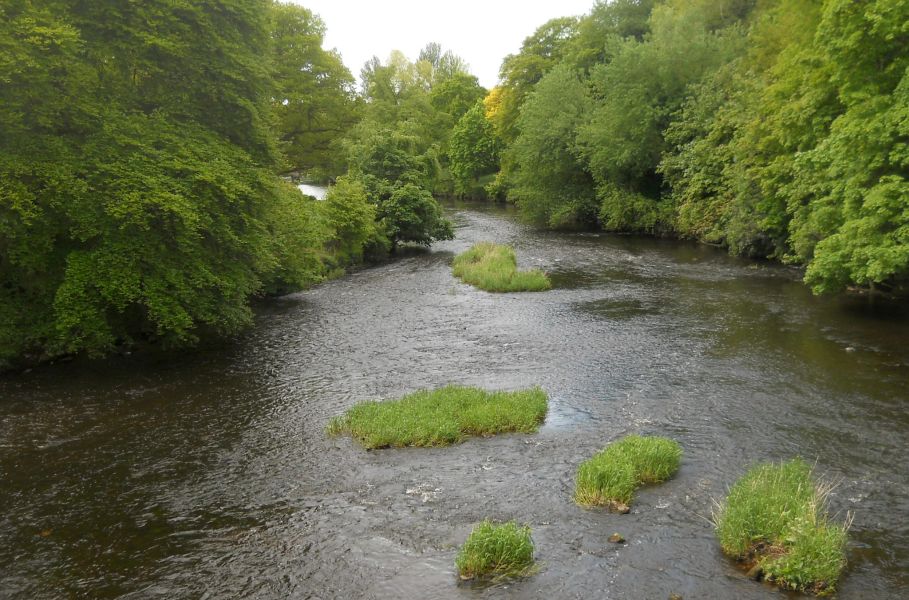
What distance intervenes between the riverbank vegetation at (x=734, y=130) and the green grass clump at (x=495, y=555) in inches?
589

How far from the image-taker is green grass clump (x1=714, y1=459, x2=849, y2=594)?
8.04 metres

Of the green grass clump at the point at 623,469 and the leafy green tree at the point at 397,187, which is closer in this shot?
the green grass clump at the point at 623,469

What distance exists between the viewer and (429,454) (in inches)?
501

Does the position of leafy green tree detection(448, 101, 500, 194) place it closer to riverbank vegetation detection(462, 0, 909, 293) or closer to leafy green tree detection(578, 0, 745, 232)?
riverbank vegetation detection(462, 0, 909, 293)

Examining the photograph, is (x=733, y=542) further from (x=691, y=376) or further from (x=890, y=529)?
(x=691, y=376)

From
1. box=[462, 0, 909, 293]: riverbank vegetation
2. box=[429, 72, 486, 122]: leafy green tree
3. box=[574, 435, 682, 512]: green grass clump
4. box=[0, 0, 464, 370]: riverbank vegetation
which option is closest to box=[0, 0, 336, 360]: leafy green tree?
box=[0, 0, 464, 370]: riverbank vegetation

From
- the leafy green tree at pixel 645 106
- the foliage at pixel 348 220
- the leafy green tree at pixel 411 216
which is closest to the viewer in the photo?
the foliage at pixel 348 220

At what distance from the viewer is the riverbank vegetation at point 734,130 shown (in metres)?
18.9

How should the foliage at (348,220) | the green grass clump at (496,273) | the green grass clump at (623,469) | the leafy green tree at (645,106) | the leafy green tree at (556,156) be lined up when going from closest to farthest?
1. the green grass clump at (623,469)
2. the green grass clump at (496,273)
3. the foliage at (348,220)
4. the leafy green tree at (645,106)
5. the leafy green tree at (556,156)

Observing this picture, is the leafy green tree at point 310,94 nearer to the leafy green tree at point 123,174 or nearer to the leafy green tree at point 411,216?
the leafy green tree at point 411,216

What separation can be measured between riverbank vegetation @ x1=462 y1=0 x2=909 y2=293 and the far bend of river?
4.10 m

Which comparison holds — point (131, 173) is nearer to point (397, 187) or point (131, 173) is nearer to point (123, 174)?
point (123, 174)

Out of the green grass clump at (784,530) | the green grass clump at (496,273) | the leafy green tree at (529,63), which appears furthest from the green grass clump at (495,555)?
the leafy green tree at (529,63)

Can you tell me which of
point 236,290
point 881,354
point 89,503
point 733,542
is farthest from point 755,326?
point 89,503
